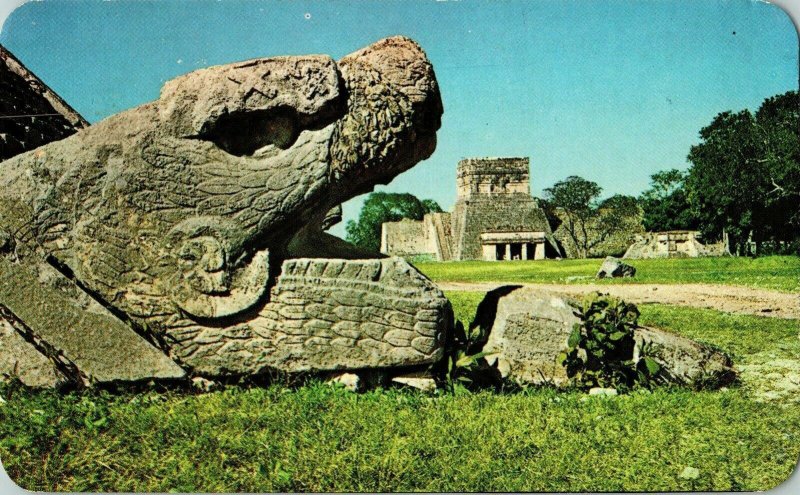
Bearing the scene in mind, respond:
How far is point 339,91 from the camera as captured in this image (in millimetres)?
4645

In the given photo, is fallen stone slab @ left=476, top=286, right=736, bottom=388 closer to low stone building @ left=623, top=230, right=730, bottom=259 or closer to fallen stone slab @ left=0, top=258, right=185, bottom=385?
fallen stone slab @ left=0, top=258, right=185, bottom=385

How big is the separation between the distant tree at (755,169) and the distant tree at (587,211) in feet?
75.8

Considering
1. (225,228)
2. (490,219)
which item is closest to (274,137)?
(225,228)

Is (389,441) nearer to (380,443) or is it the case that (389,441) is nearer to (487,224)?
(380,443)

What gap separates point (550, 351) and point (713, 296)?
6.67 m

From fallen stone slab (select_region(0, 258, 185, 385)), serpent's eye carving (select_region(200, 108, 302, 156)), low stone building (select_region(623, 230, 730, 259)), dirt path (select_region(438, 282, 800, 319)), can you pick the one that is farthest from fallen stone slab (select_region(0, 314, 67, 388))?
low stone building (select_region(623, 230, 730, 259))

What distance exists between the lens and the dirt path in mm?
9102

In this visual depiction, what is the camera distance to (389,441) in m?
3.78

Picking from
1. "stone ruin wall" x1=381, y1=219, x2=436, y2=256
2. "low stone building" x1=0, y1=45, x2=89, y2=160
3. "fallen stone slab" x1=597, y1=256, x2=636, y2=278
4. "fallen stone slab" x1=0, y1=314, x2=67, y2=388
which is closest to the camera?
"fallen stone slab" x1=0, y1=314, x2=67, y2=388


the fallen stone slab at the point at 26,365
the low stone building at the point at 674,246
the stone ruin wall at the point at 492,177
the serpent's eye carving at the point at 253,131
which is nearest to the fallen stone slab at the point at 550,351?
the serpent's eye carving at the point at 253,131

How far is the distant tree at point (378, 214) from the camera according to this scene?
146 feet

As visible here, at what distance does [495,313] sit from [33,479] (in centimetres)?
299

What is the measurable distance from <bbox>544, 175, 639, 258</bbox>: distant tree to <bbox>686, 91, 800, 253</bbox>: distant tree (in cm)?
2312

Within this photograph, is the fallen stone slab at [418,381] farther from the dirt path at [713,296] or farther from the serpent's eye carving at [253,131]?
the dirt path at [713,296]
